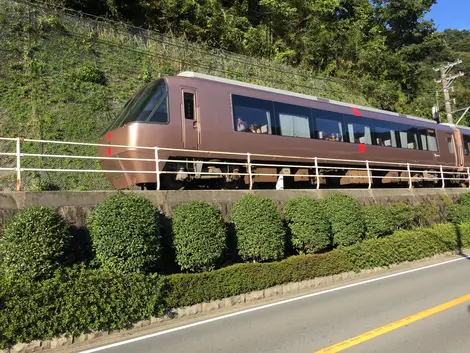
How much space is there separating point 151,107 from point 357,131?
9258 millimetres

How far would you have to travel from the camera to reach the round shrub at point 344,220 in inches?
440

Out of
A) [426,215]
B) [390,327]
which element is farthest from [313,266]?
[426,215]

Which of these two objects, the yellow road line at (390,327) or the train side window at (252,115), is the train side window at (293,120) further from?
the yellow road line at (390,327)

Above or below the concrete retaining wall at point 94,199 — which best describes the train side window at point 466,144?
above

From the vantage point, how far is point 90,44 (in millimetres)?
18938

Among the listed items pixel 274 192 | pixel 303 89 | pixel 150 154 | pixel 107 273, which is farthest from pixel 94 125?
pixel 303 89

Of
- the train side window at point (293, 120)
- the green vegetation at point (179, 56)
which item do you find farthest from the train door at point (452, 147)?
the train side window at point (293, 120)

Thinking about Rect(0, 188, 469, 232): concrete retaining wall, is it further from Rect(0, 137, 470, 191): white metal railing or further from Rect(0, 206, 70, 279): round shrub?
Rect(0, 206, 70, 279): round shrub

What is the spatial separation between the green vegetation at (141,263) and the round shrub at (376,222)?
38.6 inches

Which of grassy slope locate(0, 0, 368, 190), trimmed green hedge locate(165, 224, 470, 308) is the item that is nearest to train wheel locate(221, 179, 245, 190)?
trimmed green hedge locate(165, 224, 470, 308)

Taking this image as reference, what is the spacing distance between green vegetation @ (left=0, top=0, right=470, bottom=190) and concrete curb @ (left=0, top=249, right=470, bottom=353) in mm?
9553

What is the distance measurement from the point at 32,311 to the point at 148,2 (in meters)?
21.5

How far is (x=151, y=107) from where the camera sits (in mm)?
10188

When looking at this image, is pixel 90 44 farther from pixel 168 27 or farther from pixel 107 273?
pixel 107 273
